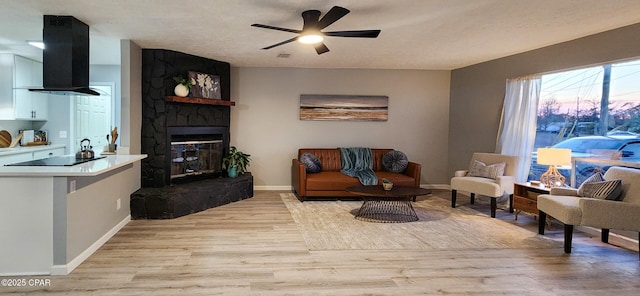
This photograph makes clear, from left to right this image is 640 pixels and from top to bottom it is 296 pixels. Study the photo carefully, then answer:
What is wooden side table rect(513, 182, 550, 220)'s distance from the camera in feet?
16.0

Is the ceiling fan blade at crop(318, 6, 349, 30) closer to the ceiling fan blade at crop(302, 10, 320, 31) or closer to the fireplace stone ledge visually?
the ceiling fan blade at crop(302, 10, 320, 31)

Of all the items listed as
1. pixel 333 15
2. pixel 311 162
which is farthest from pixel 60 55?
pixel 311 162

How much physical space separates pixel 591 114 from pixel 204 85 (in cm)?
532

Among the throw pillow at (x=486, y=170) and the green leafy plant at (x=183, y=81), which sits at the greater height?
the green leafy plant at (x=183, y=81)

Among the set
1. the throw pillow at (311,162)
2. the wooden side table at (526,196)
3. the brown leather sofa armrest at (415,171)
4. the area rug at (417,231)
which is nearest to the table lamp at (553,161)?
the wooden side table at (526,196)

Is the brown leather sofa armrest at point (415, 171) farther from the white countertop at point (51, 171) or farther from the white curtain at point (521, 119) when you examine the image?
the white countertop at point (51, 171)

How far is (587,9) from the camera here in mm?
3582

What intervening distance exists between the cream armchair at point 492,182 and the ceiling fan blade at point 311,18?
3.29 metres

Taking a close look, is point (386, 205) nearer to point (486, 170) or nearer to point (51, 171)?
point (486, 170)

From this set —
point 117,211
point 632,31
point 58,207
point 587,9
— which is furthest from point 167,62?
point 632,31

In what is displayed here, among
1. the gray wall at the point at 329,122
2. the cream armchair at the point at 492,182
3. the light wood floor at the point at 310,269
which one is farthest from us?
the gray wall at the point at 329,122

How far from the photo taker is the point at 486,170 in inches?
227

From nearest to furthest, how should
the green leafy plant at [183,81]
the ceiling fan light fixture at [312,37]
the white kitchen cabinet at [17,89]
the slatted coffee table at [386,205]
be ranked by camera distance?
1. the ceiling fan light fixture at [312,37]
2. the slatted coffee table at [386,205]
3. the green leafy plant at [183,81]
4. the white kitchen cabinet at [17,89]

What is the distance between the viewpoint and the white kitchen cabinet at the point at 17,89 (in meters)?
5.86
